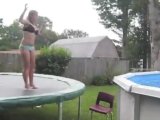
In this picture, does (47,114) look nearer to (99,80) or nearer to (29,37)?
(29,37)

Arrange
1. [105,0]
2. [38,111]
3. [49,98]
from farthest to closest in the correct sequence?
[105,0], [38,111], [49,98]

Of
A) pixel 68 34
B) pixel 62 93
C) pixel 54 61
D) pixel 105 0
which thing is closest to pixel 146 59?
pixel 105 0

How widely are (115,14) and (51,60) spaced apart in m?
16.4

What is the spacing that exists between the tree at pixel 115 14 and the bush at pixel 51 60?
15.3 metres

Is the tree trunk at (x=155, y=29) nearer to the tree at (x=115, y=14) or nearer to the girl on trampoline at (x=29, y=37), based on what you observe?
the girl on trampoline at (x=29, y=37)

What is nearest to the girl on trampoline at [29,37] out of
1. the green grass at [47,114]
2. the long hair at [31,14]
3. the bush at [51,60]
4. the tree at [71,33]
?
the long hair at [31,14]

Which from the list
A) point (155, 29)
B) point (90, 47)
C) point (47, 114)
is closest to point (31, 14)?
point (47, 114)

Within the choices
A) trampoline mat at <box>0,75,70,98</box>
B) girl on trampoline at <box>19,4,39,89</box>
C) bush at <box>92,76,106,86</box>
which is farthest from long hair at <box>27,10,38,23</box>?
bush at <box>92,76,106,86</box>

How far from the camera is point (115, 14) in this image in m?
27.4

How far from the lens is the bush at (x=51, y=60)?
39.2ft

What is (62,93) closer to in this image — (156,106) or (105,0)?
(156,106)

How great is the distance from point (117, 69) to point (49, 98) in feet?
36.3

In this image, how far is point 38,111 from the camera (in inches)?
280

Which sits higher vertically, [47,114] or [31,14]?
[31,14]
